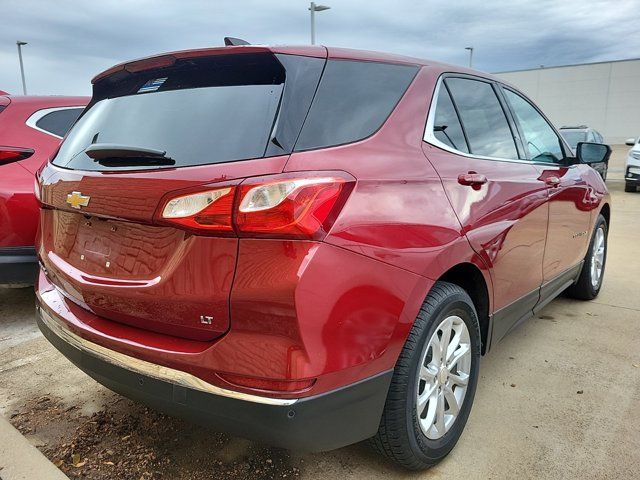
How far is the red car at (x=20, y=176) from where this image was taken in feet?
11.5

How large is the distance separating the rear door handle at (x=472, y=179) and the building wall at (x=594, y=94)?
41.8 meters

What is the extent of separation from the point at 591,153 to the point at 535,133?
821mm

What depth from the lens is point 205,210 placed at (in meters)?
1.61

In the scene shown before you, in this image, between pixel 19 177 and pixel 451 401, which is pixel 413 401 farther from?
pixel 19 177

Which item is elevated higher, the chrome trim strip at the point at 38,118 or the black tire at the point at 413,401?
the chrome trim strip at the point at 38,118

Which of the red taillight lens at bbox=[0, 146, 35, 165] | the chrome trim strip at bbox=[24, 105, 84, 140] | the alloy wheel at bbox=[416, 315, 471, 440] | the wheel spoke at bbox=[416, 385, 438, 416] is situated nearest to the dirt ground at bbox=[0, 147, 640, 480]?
the alloy wheel at bbox=[416, 315, 471, 440]

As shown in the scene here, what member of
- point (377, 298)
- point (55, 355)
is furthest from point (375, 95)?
point (55, 355)

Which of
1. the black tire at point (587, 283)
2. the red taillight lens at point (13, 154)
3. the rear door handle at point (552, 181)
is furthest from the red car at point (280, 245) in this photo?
the black tire at point (587, 283)

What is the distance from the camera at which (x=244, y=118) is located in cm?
174

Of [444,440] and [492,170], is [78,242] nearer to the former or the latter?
[444,440]

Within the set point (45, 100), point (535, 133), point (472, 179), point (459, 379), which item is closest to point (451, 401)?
point (459, 379)

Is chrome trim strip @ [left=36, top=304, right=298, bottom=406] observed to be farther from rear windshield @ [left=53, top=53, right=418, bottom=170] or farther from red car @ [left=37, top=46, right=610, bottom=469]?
rear windshield @ [left=53, top=53, right=418, bottom=170]

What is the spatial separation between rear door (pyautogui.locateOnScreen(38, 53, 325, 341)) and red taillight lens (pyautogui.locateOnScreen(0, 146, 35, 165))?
1836 millimetres

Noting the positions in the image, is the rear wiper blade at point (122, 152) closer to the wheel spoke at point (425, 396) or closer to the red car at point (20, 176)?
the wheel spoke at point (425, 396)
